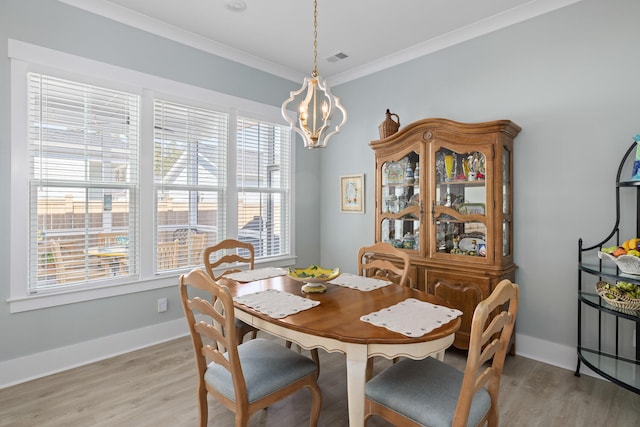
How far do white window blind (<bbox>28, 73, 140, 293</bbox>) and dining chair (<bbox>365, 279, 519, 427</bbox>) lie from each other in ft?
8.12

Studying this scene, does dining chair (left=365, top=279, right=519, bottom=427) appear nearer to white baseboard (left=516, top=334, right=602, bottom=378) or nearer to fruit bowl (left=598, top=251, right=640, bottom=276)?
fruit bowl (left=598, top=251, right=640, bottom=276)

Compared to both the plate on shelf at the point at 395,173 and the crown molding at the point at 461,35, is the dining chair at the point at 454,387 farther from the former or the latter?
the crown molding at the point at 461,35

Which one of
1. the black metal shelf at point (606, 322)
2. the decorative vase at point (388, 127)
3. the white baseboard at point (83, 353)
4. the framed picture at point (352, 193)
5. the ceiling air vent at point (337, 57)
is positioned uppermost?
the ceiling air vent at point (337, 57)

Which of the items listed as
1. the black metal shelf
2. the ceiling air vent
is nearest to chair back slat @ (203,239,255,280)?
the ceiling air vent

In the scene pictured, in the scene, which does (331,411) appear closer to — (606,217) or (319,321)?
(319,321)

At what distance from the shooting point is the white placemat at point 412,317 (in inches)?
59.1

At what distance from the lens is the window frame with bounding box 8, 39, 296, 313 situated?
244 cm

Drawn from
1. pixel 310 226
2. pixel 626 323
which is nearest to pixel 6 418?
pixel 310 226

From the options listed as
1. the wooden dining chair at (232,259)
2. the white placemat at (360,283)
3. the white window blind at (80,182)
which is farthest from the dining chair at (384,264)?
the white window blind at (80,182)

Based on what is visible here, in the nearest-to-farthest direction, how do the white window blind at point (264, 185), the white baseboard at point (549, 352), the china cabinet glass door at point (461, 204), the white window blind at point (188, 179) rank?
the white baseboard at point (549, 352) < the china cabinet glass door at point (461, 204) < the white window blind at point (188, 179) < the white window blind at point (264, 185)

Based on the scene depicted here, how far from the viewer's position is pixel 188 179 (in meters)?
3.37

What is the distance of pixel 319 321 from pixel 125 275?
2209mm

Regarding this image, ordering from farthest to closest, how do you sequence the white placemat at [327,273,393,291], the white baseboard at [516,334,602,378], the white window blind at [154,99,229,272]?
1. the white window blind at [154,99,229,272]
2. the white baseboard at [516,334,602,378]
3. the white placemat at [327,273,393,291]

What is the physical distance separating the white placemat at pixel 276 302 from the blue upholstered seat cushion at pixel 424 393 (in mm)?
510
